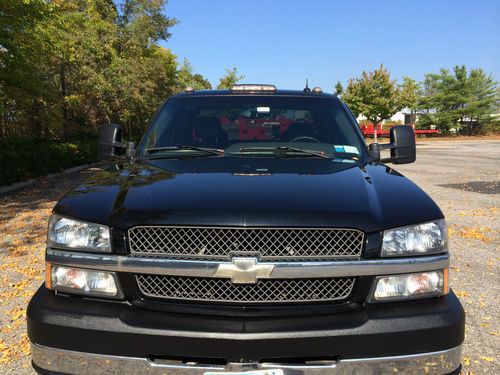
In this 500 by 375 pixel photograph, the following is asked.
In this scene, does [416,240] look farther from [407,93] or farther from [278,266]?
[407,93]

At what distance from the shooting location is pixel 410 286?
2254mm

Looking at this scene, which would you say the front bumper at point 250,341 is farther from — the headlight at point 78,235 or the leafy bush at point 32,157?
the leafy bush at point 32,157

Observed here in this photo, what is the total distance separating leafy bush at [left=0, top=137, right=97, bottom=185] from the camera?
1170cm

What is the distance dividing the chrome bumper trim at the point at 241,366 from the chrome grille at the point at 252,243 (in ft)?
1.52

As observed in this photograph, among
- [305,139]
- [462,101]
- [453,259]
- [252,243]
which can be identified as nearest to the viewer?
[252,243]

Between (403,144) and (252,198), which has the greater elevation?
(403,144)

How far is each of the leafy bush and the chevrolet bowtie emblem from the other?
10923 mm

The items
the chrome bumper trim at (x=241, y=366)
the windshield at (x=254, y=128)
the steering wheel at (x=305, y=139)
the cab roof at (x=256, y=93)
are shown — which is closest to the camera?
the chrome bumper trim at (x=241, y=366)

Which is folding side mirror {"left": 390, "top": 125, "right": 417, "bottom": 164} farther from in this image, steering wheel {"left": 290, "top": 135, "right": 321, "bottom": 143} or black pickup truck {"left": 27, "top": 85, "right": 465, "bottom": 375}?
black pickup truck {"left": 27, "top": 85, "right": 465, "bottom": 375}

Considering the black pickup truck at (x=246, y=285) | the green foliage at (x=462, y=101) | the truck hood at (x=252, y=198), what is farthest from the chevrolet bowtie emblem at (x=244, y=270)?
the green foliage at (x=462, y=101)

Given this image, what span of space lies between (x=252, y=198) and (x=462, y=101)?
189 feet

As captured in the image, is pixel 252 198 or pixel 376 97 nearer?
pixel 252 198

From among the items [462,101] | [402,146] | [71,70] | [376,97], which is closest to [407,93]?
[376,97]

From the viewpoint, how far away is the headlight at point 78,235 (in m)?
2.28
